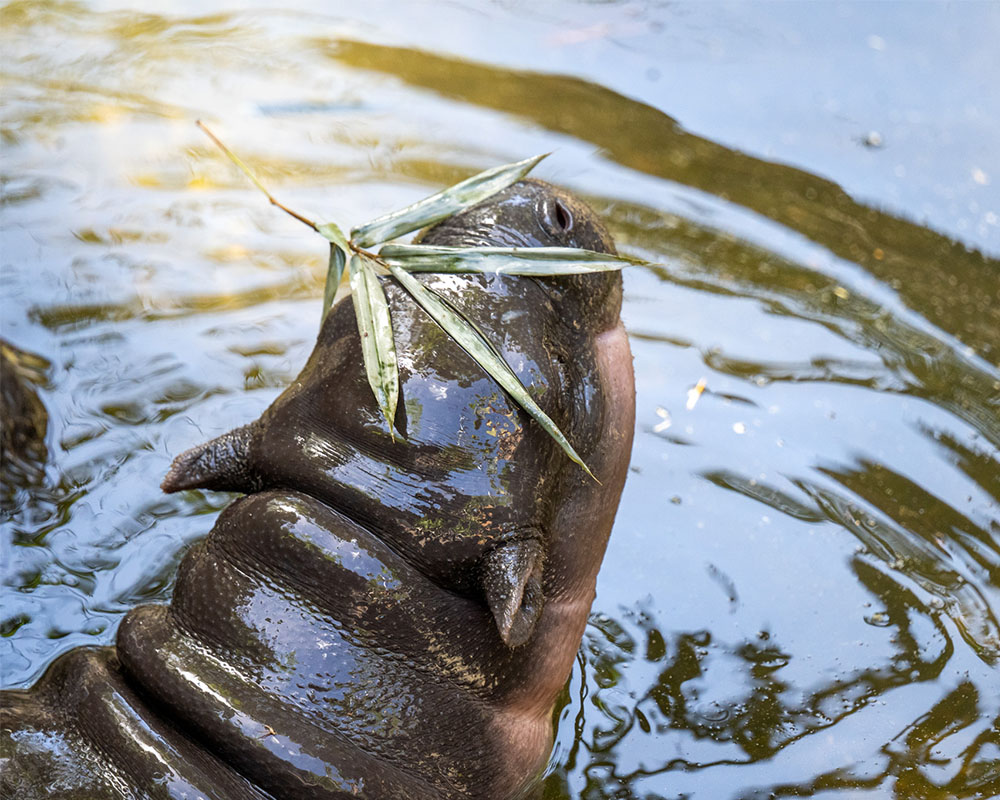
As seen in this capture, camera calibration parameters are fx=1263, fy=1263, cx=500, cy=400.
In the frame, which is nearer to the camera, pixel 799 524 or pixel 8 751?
pixel 8 751

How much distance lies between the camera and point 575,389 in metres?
4.25

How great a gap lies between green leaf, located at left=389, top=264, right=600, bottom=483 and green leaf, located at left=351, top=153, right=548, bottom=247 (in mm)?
455

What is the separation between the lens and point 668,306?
7125 millimetres

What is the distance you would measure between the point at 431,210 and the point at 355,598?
54.0 inches

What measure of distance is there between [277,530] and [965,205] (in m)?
5.64

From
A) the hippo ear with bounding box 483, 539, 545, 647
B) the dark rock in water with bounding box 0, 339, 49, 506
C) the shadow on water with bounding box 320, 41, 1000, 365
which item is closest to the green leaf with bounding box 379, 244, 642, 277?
the hippo ear with bounding box 483, 539, 545, 647

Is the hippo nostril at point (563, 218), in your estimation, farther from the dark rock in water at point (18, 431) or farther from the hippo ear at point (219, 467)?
the dark rock in water at point (18, 431)

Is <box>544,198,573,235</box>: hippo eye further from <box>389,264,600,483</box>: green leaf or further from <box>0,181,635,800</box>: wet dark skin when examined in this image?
<box>389,264,600,483</box>: green leaf

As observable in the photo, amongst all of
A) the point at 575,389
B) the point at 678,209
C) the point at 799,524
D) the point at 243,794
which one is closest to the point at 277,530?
the point at 243,794

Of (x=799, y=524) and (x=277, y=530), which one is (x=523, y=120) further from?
(x=277, y=530)

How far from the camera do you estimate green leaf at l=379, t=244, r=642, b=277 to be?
4.10 metres

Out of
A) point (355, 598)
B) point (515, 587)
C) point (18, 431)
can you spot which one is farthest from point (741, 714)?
point (18, 431)

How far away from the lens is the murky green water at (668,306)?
5.24 m

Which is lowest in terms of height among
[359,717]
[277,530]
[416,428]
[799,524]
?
[799,524]
